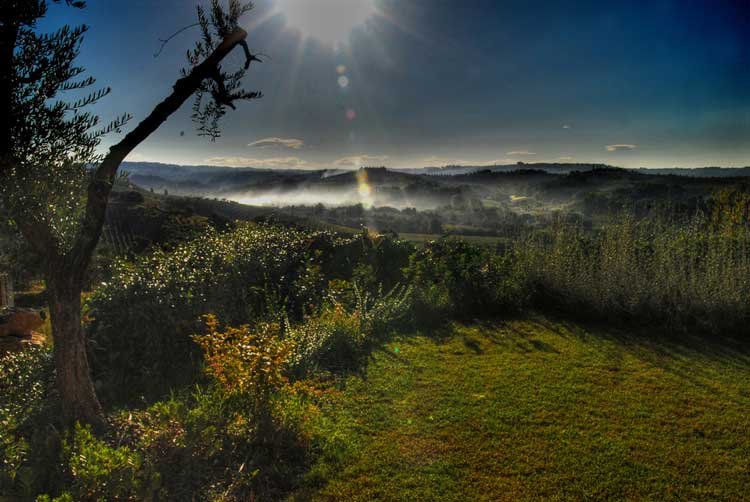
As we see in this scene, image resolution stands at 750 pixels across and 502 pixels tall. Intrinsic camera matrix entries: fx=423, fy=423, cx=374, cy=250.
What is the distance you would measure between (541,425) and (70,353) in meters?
4.47

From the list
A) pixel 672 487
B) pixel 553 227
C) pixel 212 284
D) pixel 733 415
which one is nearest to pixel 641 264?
pixel 553 227

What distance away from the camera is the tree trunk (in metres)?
3.57

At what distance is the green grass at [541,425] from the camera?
134 inches

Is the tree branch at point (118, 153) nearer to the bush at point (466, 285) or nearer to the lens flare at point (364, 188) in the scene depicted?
the bush at point (466, 285)

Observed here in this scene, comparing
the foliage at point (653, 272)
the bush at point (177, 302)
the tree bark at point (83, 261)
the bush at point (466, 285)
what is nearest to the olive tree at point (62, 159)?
the tree bark at point (83, 261)

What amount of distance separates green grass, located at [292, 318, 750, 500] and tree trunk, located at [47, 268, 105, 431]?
2.16 m

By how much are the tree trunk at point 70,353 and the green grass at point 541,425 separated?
2156 mm

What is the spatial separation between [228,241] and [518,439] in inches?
239

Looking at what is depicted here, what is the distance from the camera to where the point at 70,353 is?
374cm

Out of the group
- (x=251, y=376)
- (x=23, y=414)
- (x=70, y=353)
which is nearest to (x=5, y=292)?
(x=23, y=414)

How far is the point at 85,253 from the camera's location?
139 inches

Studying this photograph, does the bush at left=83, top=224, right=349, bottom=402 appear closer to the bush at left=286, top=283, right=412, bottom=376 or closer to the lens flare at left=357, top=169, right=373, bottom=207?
the bush at left=286, top=283, right=412, bottom=376

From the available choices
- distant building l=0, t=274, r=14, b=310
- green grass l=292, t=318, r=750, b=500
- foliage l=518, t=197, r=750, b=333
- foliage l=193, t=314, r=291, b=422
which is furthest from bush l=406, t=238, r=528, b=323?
distant building l=0, t=274, r=14, b=310

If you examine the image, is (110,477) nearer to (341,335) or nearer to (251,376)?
(251,376)
